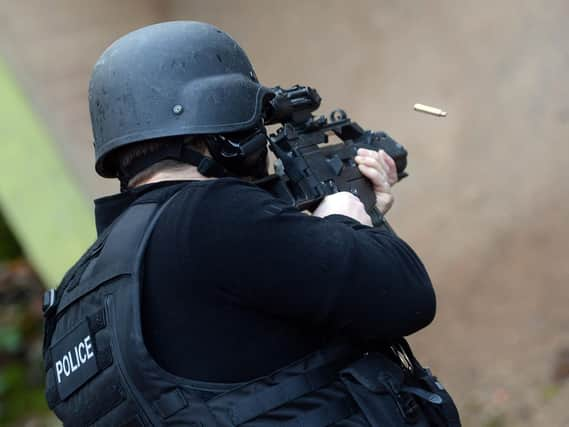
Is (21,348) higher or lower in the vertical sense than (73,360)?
lower

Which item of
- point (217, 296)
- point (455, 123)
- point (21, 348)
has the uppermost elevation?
point (217, 296)

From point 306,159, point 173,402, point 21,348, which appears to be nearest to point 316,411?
point 173,402

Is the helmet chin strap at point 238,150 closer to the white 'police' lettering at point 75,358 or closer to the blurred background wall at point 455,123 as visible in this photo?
the white 'police' lettering at point 75,358

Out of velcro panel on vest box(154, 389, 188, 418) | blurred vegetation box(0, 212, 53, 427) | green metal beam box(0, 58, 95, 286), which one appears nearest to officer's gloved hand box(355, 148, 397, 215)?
velcro panel on vest box(154, 389, 188, 418)

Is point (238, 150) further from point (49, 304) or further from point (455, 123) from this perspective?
point (455, 123)

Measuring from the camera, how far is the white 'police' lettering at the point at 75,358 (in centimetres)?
178

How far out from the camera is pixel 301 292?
1.67m

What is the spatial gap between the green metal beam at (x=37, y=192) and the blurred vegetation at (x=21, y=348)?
1.17 meters

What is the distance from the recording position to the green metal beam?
4629mm

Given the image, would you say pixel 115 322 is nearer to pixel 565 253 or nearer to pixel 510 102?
pixel 565 253

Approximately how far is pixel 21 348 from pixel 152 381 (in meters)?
4.28

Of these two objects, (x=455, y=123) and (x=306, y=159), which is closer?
(x=306, y=159)

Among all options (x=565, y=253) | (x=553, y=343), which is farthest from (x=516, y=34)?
(x=553, y=343)

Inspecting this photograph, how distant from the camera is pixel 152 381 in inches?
66.0
